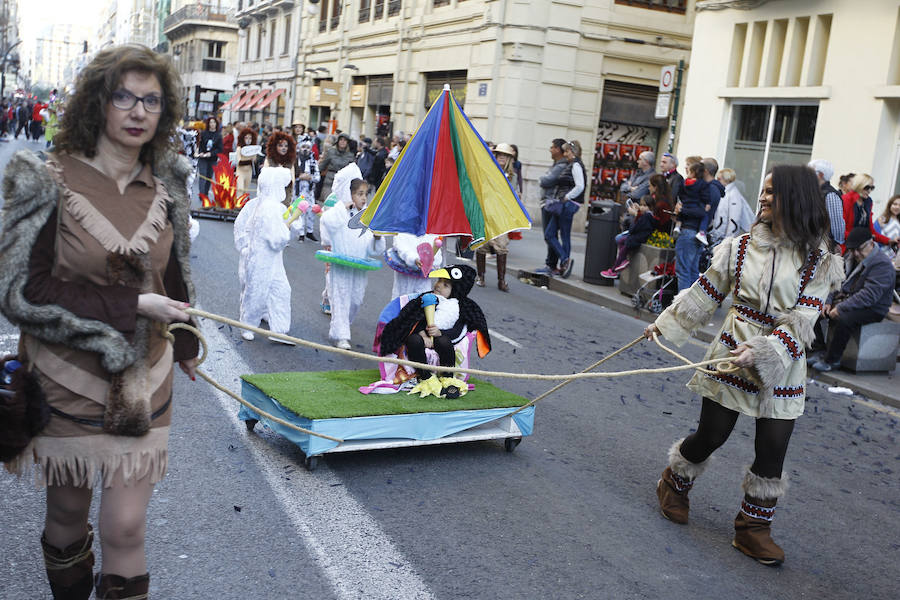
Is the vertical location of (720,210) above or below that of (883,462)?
above

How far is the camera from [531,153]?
23.8m

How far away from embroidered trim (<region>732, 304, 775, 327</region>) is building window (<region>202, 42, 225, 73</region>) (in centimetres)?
6682

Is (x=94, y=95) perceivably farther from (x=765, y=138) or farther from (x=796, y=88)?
(x=765, y=138)

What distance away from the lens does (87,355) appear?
8.96 ft

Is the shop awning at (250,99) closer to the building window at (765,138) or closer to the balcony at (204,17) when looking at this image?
the balcony at (204,17)

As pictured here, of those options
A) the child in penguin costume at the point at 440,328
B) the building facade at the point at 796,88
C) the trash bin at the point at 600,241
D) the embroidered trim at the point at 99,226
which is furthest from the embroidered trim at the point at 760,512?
the building facade at the point at 796,88

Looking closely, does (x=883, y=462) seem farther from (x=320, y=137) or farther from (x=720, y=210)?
(x=320, y=137)

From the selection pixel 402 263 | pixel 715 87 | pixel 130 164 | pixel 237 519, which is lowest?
pixel 237 519

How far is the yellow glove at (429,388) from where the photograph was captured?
19.5 ft

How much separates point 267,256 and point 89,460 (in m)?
5.81

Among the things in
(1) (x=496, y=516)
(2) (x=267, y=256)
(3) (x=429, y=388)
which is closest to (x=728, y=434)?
(1) (x=496, y=516)

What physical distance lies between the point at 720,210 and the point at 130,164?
1165 centimetres

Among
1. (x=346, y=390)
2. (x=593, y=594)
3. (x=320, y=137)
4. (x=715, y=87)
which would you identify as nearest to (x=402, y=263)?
(x=346, y=390)

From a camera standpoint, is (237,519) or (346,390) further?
(346,390)
